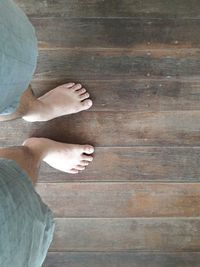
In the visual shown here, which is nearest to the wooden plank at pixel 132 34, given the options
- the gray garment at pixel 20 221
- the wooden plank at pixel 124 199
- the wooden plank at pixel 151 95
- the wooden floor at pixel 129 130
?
the wooden floor at pixel 129 130

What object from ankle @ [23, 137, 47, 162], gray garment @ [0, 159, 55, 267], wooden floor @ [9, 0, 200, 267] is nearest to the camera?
gray garment @ [0, 159, 55, 267]

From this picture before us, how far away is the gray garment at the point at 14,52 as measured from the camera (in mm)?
636

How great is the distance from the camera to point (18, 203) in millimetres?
600

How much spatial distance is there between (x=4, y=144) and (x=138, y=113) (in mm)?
380

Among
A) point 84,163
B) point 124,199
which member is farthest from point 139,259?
point 84,163

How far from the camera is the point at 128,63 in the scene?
3.55 ft

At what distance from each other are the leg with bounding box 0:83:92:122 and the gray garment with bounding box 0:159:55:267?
13.8 inches

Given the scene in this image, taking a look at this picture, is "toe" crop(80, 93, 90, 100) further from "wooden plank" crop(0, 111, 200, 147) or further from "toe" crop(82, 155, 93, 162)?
"toe" crop(82, 155, 93, 162)

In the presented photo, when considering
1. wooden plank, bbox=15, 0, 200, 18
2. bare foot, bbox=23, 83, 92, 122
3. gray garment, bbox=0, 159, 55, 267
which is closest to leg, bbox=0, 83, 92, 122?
bare foot, bbox=23, 83, 92, 122

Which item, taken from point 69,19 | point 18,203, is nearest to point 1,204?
point 18,203

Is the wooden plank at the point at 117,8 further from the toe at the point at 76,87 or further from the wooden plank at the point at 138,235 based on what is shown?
the wooden plank at the point at 138,235

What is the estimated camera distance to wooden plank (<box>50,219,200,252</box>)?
108 cm

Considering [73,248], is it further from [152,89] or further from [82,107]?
[152,89]

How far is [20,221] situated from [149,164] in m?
0.55
